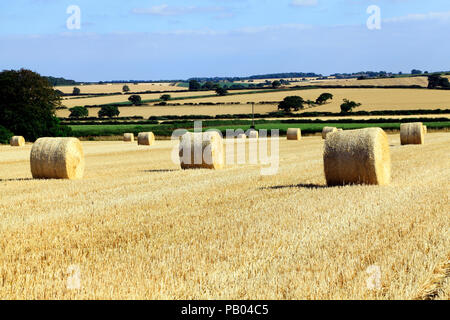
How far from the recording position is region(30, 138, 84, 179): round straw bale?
1814 centimetres

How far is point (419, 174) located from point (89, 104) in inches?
3223

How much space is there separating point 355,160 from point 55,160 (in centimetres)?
927

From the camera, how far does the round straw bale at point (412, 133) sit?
106ft

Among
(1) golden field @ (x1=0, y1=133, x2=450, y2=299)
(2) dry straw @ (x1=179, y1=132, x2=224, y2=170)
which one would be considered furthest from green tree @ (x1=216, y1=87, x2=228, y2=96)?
(1) golden field @ (x1=0, y1=133, x2=450, y2=299)

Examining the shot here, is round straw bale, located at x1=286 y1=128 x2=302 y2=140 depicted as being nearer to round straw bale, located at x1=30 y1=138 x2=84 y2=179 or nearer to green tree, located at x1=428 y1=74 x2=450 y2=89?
round straw bale, located at x1=30 y1=138 x2=84 y2=179

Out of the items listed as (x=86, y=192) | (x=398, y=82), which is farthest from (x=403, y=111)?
(x=86, y=192)

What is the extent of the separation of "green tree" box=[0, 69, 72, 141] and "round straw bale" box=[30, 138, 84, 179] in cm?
3832

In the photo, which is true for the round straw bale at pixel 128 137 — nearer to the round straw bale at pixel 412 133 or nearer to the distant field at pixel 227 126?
the distant field at pixel 227 126

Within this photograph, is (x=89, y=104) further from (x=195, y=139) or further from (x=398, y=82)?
(x=195, y=139)

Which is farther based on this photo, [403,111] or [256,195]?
[403,111]

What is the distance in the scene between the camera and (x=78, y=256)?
277 inches

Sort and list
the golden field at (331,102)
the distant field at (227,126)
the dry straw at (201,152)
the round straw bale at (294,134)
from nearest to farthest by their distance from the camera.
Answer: the dry straw at (201,152) → the round straw bale at (294,134) → the distant field at (227,126) → the golden field at (331,102)

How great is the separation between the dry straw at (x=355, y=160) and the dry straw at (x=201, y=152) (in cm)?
636

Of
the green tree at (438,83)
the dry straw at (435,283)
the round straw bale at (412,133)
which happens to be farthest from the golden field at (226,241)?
the green tree at (438,83)
